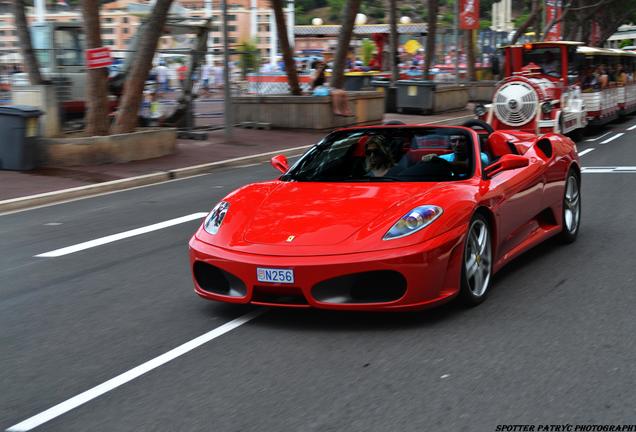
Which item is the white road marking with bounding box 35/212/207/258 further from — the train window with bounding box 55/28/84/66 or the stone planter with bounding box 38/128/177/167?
the train window with bounding box 55/28/84/66

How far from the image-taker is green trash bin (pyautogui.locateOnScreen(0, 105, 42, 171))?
49.7ft

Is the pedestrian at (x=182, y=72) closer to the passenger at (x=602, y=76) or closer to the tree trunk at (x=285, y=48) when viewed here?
the tree trunk at (x=285, y=48)

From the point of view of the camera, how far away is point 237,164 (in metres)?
18.1

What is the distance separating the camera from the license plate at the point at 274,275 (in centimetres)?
530

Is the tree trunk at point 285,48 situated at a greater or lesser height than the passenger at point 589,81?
greater

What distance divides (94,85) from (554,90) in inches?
396

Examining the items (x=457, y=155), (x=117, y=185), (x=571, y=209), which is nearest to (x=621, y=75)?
(x=117, y=185)

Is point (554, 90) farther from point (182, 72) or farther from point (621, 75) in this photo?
point (182, 72)

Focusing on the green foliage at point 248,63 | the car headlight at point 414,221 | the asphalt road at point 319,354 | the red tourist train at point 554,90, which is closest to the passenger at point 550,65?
the red tourist train at point 554,90

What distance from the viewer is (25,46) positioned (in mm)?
17953

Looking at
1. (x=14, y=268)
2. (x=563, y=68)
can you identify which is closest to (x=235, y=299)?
(x=14, y=268)

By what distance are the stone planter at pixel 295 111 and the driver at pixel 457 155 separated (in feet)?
57.1

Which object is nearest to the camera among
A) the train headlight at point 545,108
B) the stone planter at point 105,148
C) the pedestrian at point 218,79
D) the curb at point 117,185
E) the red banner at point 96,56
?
the curb at point 117,185

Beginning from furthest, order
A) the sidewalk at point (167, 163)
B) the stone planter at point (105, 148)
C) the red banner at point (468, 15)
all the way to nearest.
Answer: the red banner at point (468, 15) < the stone planter at point (105, 148) < the sidewalk at point (167, 163)
